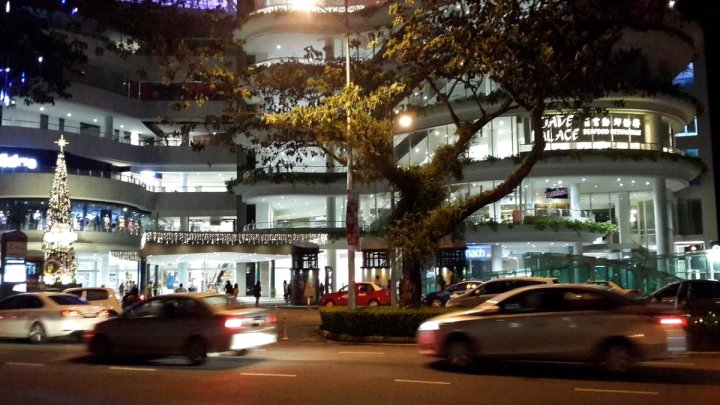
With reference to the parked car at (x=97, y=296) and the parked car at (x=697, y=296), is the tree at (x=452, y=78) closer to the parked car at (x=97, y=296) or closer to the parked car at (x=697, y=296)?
the parked car at (x=697, y=296)

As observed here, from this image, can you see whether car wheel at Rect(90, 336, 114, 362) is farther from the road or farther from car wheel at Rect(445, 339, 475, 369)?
car wheel at Rect(445, 339, 475, 369)

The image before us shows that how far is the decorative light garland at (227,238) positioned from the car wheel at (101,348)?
80.5 feet

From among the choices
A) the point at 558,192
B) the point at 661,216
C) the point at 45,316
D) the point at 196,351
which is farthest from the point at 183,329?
the point at 558,192

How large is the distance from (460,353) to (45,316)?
11444 millimetres

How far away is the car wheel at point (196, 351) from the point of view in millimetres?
13891

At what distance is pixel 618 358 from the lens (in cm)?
1164

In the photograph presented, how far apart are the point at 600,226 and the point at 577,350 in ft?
99.6

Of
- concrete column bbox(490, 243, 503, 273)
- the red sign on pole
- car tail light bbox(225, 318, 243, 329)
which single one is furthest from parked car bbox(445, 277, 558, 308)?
concrete column bbox(490, 243, 503, 273)

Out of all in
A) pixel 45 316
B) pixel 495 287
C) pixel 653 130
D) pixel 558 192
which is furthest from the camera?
pixel 558 192

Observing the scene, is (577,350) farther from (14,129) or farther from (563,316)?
(14,129)

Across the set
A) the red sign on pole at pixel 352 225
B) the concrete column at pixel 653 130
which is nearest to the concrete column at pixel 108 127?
the concrete column at pixel 653 130

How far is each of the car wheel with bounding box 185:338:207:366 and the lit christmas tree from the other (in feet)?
80.3

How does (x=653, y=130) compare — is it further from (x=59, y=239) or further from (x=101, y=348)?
(x=101, y=348)

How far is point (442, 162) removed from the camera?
20.3 m
